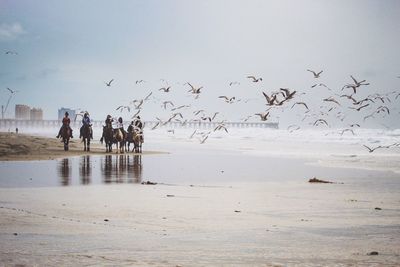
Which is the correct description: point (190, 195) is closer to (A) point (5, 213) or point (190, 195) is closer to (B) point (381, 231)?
(A) point (5, 213)

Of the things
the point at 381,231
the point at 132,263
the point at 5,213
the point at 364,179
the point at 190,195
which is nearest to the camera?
the point at 132,263

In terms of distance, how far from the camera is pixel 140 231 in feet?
25.5

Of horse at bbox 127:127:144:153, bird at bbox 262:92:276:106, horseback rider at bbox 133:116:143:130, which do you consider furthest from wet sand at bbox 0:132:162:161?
bird at bbox 262:92:276:106

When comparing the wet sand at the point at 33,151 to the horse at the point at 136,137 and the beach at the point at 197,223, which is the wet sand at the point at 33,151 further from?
the beach at the point at 197,223

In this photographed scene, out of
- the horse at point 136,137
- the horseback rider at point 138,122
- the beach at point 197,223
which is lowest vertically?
the beach at point 197,223

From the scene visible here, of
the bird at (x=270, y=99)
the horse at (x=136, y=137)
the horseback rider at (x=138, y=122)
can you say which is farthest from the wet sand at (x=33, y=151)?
the bird at (x=270, y=99)

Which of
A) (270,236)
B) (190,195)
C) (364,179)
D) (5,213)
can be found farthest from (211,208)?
(364,179)

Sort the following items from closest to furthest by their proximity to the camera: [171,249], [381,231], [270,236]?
[171,249] < [270,236] < [381,231]

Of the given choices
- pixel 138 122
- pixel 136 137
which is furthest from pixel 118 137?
pixel 138 122

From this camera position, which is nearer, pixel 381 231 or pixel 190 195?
pixel 381 231

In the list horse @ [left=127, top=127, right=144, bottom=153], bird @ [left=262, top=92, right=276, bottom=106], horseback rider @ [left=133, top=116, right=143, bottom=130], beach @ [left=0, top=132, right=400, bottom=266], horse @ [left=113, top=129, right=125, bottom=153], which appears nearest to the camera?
beach @ [left=0, top=132, right=400, bottom=266]

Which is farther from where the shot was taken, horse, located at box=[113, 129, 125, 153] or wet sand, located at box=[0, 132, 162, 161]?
horse, located at box=[113, 129, 125, 153]

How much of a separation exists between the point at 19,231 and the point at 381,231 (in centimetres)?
522

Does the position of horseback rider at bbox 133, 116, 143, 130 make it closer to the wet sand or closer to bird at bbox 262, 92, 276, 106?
the wet sand
